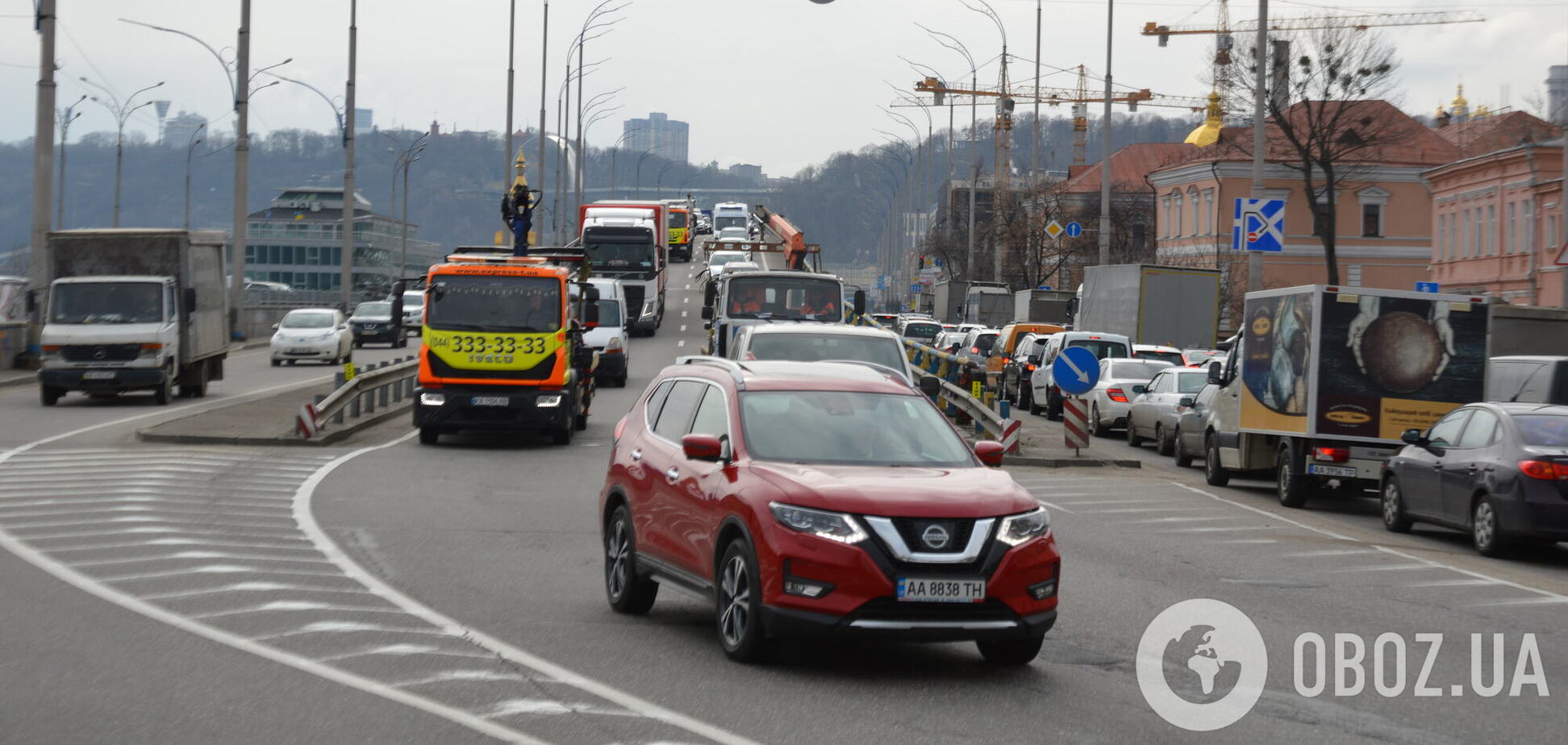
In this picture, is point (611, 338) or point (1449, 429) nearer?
point (1449, 429)

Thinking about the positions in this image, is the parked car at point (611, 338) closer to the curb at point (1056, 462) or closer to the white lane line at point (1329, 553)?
the curb at point (1056, 462)

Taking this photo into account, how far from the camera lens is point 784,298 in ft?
104

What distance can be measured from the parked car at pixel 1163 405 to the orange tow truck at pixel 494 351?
30.4ft

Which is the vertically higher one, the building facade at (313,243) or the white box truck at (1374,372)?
the building facade at (313,243)

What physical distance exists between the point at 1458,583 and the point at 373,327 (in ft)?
164

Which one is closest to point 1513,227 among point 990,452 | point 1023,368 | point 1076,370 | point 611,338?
point 1023,368

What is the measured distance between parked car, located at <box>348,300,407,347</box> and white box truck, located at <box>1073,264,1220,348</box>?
1023 inches

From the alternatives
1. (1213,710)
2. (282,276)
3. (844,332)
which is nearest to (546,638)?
(1213,710)

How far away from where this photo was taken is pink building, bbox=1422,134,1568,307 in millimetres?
59500

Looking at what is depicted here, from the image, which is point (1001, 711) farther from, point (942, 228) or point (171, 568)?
point (942, 228)

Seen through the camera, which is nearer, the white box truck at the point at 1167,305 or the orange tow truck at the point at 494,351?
the orange tow truck at the point at 494,351

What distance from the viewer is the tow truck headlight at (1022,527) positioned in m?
9.01

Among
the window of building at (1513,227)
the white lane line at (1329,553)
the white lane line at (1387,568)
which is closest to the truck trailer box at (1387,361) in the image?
the white lane line at (1329,553)

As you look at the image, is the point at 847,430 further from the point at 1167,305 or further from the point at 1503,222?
the point at 1503,222
